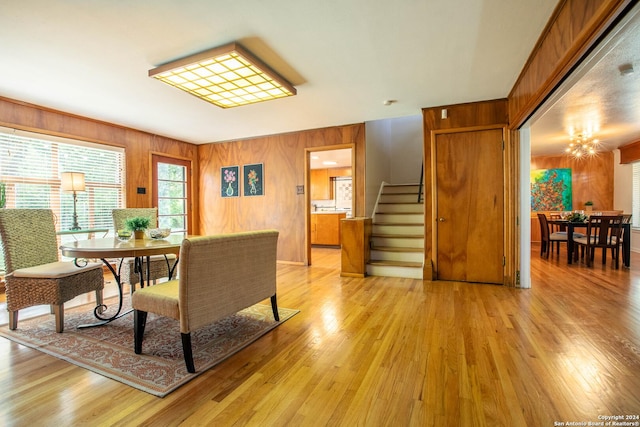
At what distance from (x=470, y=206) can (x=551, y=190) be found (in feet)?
18.4

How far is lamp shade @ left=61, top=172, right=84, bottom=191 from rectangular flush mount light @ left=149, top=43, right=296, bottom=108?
2.08 metres

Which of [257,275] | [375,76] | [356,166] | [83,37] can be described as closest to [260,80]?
[375,76]

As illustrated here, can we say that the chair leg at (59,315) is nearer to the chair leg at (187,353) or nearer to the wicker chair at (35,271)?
the wicker chair at (35,271)

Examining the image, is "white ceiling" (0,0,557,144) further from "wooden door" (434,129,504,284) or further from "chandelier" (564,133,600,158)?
"chandelier" (564,133,600,158)

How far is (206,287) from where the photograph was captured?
6.06 ft

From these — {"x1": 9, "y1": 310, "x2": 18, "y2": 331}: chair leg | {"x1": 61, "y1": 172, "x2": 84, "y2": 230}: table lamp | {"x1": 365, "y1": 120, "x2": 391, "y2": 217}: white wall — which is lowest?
{"x1": 9, "y1": 310, "x2": 18, "y2": 331}: chair leg

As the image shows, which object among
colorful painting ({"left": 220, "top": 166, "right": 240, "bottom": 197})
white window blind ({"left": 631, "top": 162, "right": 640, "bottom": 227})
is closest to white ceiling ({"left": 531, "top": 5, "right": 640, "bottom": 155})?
white window blind ({"left": 631, "top": 162, "right": 640, "bottom": 227})

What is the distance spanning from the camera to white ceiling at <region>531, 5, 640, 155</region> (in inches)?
71.6

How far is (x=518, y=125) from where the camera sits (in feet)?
10.9

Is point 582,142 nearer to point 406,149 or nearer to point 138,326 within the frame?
point 406,149

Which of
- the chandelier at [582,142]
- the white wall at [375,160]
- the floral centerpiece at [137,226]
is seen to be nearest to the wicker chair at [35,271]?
the floral centerpiece at [137,226]

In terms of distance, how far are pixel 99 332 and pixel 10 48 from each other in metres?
2.50

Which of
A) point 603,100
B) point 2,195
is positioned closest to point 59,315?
point 2,195

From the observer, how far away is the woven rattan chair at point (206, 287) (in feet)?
5.72
